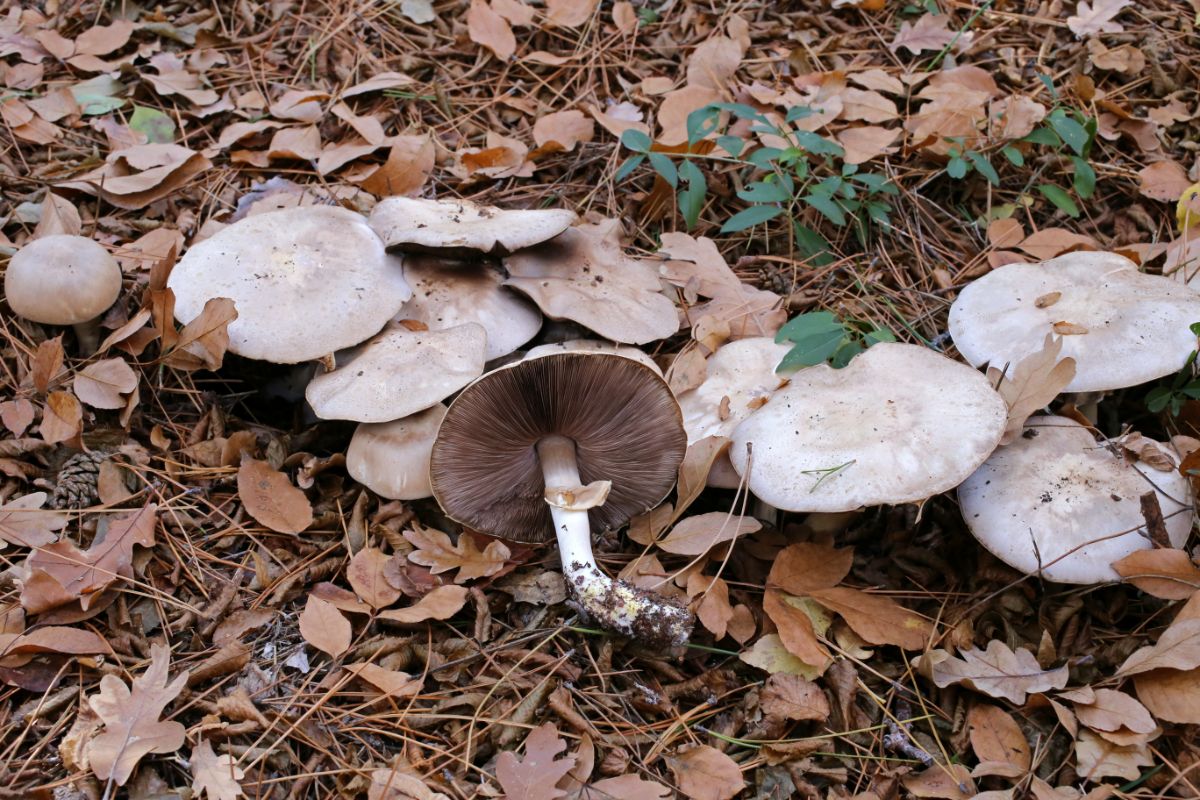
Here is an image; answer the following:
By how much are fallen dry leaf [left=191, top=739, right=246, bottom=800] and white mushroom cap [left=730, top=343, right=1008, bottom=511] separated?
1516 millimetres

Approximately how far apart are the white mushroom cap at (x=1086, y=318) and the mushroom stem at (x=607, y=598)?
130 centimetres

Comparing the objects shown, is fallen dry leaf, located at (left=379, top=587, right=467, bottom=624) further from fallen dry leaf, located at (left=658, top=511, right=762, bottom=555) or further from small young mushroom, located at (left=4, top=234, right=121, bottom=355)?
small young mushroom, located at (left=4, top=234, right=121, bottom=355)

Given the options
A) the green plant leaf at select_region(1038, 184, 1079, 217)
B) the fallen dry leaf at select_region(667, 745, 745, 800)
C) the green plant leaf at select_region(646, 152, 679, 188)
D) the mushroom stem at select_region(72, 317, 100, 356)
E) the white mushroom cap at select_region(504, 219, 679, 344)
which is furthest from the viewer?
the green plant leaf at select_region(1038, 184, 1079, 217)

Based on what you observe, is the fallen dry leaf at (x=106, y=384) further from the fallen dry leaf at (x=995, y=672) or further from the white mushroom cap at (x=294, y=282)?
the fallen dry leaf at (x=995, y=672)

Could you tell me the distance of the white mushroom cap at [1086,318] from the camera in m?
2.71

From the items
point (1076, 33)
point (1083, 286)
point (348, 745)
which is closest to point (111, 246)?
point (348, 745)

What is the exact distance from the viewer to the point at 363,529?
286 cm

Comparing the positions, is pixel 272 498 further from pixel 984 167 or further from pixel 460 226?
pixel 984 167

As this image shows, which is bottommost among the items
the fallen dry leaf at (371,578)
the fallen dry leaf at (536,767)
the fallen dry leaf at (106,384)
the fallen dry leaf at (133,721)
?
the fallen dry leaf at (536,767)

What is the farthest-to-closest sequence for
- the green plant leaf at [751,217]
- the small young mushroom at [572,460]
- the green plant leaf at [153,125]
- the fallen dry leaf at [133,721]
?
the green plant leaf at [153,125]
the green plant leaf at [751,217]
the small young mushroom at [572,460]
the fallen dry leaf at [133,721]

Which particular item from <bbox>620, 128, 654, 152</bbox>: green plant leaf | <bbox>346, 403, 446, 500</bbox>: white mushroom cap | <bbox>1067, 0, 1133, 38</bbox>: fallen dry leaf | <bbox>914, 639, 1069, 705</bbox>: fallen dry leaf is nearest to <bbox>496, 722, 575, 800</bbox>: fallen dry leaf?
<bbox>346, 403, 446, 500</bbox>: white mushroom cap

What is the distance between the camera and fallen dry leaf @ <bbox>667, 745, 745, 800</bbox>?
2.24 meters

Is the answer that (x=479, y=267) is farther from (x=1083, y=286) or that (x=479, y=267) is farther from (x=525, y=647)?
(x=1083, y=286)

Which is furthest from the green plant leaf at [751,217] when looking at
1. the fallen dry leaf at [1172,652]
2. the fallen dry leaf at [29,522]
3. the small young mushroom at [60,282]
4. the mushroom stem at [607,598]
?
the fallen dry leaf at [29,522]
